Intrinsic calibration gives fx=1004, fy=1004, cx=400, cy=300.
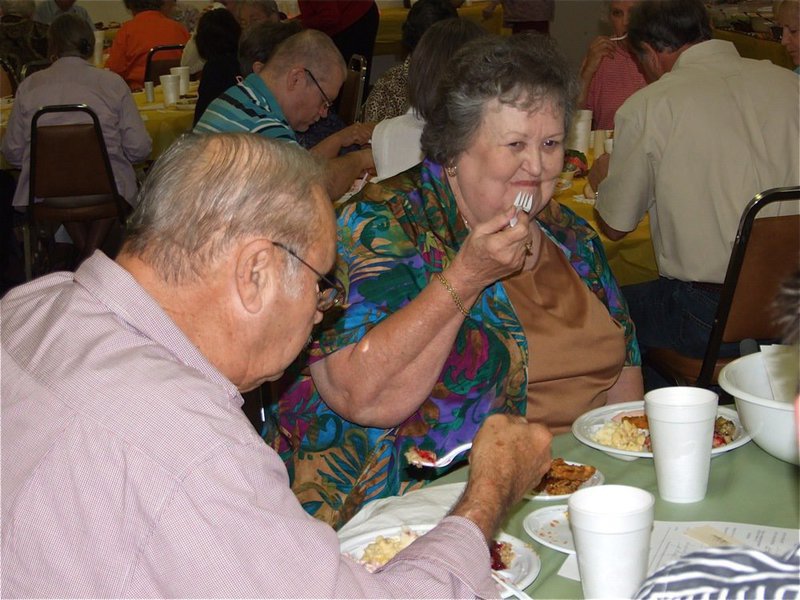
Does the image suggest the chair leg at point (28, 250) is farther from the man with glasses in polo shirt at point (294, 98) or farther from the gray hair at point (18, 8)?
the gray hair at point (18, 8)

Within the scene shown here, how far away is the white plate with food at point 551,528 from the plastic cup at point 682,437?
17 cm

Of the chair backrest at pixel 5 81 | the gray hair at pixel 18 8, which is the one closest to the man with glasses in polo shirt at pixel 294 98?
the chair backrest at pixel 5 81

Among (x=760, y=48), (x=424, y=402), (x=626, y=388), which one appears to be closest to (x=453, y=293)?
(x=424, y=402)

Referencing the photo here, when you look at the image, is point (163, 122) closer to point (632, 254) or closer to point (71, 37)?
point (71, 37)

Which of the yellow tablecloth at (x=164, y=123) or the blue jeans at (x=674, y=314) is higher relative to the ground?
the blue jeans at (x=674, y=314)

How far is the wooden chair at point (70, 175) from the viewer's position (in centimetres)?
493

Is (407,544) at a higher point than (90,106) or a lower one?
higher

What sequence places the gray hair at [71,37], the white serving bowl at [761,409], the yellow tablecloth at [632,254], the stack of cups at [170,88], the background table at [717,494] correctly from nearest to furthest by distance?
the background table at [717,494]
the white serving bowl at [761,409]
the yellow tablecloth at [632,254]
the gray hair at [71,37]
the stack of cups at [170,88]

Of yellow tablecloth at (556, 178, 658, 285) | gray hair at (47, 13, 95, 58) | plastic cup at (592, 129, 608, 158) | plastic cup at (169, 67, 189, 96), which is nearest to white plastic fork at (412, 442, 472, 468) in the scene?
yellow tablecloth at (556, 178, 658, 285)

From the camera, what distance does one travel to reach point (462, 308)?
6.32 feet

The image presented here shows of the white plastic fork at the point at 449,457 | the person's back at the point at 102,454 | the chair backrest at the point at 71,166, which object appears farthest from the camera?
the chair backrest at the point at 71,166

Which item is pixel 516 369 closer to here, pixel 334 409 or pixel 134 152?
pixel 334 409

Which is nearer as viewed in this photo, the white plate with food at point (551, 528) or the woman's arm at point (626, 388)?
the white plate with food at point (551, 528)

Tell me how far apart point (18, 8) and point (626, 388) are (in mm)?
8850
